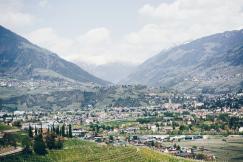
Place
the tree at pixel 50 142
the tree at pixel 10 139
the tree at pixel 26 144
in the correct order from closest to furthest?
the tree at pixel 26 144 → the tree at pixel 50 142 → the tree at pixel 10 139

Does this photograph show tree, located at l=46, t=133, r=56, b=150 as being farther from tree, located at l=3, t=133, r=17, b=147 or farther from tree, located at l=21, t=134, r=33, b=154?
tree, located at l=3, t=133, r=17, b=147

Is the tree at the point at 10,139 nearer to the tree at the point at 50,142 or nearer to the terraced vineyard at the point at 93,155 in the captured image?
the tree at the point at 50,142

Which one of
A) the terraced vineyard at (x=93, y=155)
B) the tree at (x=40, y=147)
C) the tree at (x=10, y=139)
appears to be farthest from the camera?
the tree at (x=10, y=139)

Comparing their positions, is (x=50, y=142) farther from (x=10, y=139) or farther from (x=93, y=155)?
(x=10, y=139)

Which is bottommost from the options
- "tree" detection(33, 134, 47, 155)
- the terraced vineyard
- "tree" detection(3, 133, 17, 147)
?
the terraced vineyard

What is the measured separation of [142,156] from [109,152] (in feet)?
39.3

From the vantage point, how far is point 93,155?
554 ft

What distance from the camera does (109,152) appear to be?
6944 inches

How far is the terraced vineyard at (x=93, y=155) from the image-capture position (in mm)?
157375

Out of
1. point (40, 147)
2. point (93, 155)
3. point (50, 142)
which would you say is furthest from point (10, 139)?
point (93, 155)

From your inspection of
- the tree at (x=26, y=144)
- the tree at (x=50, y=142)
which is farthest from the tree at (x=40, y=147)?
the tree at (x=50, y=142)

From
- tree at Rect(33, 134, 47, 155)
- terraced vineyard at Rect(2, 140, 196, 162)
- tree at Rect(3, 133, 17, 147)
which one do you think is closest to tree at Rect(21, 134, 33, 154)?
tree at Rect(33, 134, 47, 155)

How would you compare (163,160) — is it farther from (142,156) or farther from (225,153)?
(225,153)

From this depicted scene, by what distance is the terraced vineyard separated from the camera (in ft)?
516
